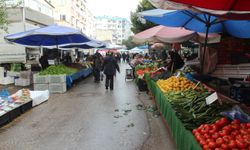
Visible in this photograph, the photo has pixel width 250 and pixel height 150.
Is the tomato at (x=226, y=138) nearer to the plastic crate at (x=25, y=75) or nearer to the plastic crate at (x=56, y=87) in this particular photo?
the plastic crate at (x=56, y=87)

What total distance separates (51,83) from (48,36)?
3524mm

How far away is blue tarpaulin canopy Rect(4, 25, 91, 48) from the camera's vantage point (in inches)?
556

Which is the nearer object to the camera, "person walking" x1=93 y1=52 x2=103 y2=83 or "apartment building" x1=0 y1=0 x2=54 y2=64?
"person walking" x1=93 y1=52 x2=103 y2=83

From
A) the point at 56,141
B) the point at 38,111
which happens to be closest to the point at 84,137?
the point at 56,141

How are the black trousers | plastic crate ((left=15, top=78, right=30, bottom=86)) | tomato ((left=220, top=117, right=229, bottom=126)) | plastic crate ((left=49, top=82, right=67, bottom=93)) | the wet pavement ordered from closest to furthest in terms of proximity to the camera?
tomato ((left=220, top=117, right=229, bottom=126)) < the wet pavement < plastic crate ((left=49, top=82, right=67, bottom=93)) < the black trousers < plastic crate ((left=15, top=78, right=30, bottom=86))

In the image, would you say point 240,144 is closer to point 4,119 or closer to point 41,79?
point 4,119

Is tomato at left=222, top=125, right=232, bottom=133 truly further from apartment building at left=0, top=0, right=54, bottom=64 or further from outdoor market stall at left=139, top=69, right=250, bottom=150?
apartment building at left=0, top=0, right=54, bottom=64

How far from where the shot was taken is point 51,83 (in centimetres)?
1438

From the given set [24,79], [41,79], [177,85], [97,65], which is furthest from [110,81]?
[177,85]

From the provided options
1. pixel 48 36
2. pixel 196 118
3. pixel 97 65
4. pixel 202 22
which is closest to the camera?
pixel 196 118

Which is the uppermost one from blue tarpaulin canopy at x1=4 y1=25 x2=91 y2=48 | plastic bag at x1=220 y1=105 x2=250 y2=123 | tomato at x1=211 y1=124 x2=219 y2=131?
blue tarpaulin canopy at x1=4 y1=25 x2=91 y2=48

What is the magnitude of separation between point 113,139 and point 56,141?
126cm

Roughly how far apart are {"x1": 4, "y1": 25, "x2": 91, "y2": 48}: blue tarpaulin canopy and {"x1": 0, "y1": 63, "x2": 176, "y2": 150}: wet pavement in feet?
12.7

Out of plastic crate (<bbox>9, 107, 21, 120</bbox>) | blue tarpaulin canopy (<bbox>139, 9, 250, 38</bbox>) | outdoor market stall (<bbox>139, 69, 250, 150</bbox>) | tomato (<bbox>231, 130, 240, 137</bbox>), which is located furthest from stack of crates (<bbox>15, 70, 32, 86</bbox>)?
tomato (<bbox>231, 130, 240, 137</bbox>)
